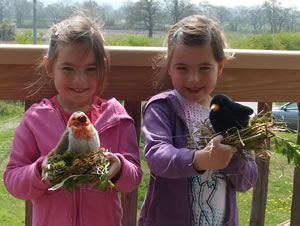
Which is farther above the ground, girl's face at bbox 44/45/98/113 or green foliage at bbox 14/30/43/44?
green foliage at bbox 14/30/43/44

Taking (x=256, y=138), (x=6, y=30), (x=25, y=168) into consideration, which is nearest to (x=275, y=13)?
Result: (x=256, y=138)

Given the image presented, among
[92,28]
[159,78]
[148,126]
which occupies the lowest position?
[148,126]

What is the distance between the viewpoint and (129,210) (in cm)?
211

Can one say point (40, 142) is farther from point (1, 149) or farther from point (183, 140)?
point (1, 149)

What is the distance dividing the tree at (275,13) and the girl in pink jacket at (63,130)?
3.31 feet

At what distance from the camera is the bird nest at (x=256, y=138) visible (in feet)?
5.02

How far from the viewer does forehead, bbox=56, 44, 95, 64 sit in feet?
5.74

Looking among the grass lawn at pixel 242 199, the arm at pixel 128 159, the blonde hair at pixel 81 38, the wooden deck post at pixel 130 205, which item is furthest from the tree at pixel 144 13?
the grass lawn at pixel 242 199

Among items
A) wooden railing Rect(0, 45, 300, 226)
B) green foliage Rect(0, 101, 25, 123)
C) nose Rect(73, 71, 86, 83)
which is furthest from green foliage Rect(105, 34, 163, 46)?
green foliage Rect(0, 101, 25, 123)

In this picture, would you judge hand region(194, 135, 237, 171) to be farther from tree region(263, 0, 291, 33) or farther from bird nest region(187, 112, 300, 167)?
tree region(263, 0, 291, 33)

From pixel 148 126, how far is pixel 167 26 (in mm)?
519

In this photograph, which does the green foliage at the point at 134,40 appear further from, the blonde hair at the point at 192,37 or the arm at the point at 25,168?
the arm at the point at 25,168

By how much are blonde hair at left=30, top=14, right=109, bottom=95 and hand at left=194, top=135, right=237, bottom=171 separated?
571mm

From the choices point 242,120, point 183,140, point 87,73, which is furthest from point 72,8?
point 242,120
